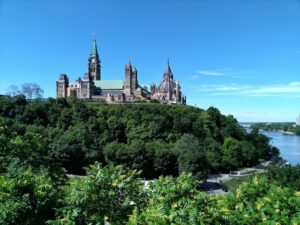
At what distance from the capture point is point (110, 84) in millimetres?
78562

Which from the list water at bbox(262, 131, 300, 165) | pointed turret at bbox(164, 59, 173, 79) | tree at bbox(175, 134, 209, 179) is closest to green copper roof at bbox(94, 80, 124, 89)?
pointed turret at bbox(164, 59, 173, 79)

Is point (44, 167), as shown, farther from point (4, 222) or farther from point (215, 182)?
point (215, 182)

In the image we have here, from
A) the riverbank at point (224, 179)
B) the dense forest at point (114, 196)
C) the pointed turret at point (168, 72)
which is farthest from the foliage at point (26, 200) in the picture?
the pointed turret at point (168, 72)

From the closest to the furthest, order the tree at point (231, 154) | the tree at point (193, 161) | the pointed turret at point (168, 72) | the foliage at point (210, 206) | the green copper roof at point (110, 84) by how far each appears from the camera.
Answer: the foliage at point (210, 206)
the tree at point (193, 161)
the tree at point (231, 154)
the green copper roof at point (110, 84)
the pointed turret at point (168, 72)

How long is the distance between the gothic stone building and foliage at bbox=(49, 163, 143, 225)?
204 ft

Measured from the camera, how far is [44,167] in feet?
39.4

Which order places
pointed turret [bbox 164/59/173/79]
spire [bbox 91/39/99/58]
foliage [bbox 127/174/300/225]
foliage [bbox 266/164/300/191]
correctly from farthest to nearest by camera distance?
1. spire [bbox 91/39/99/58]
2. pointed turret [bbox 164/59/173/79]
3. foliage [bbox 266/164/300/191]
4. foliage [bbox 127/174/300/225]

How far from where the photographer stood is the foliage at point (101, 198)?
8125mm

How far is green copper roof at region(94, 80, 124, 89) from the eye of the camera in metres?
77.7

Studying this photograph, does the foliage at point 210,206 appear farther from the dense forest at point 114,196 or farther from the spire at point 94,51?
the spire at point 94,51

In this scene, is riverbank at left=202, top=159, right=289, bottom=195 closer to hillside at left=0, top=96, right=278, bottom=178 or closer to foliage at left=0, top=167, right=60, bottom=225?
hillside at left=0, top=96, right=278, bottom=178

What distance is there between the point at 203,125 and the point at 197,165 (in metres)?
21.3

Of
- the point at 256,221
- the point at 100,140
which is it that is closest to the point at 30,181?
the point at 256,221

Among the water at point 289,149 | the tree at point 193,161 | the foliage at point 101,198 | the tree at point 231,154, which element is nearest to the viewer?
the foliage at point 101,198
